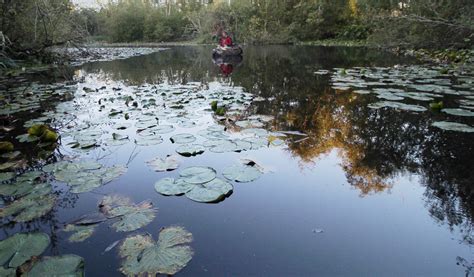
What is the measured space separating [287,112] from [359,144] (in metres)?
1.30

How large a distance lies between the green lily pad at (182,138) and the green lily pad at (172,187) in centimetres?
81

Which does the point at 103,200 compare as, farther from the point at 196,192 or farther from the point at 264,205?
the point at 264,205

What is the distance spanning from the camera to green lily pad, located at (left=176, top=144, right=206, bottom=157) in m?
2.56

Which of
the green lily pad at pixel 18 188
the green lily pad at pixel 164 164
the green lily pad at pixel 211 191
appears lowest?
the green lily pad at pixel 211 191

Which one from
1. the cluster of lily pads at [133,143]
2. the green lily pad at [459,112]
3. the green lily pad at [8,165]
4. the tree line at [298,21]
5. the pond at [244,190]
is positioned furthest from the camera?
the tree line at [298,21]

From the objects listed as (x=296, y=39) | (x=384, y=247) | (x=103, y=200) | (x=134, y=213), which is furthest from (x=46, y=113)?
(x=296, y=39)

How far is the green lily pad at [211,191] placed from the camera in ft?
6.09

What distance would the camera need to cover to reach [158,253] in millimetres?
1345

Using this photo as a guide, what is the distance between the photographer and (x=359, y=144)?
9.05ft

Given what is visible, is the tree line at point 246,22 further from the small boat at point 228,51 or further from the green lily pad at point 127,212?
the small boat at point 228,51

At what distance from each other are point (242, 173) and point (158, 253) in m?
0.97

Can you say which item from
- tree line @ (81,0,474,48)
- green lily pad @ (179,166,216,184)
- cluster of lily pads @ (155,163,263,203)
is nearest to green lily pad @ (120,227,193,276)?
cluster of lily pads @ (155,163,263,203)

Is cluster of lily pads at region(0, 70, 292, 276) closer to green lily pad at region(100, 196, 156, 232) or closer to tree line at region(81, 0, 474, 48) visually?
green lily pad at region(100, 196, 156, 232)

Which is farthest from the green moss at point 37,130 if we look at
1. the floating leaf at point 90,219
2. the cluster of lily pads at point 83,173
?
the floating leaf at point 90,219
